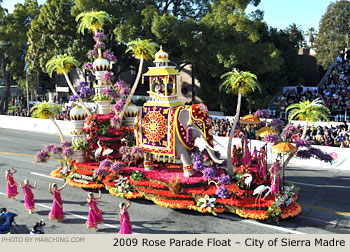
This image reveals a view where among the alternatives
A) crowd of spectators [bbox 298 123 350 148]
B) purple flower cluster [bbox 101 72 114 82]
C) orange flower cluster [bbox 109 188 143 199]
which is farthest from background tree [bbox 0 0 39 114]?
crowd of spectators [bbox 298 123 350 148]

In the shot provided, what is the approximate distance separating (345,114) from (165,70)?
16.0 m

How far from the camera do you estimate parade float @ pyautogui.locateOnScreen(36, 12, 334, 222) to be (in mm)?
13086

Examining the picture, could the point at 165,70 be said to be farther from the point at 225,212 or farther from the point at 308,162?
the point at 308,162

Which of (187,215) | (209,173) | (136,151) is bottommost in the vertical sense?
(187,215)

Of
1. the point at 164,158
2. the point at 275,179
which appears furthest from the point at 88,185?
the point at 275,179

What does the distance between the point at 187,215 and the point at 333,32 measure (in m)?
39.1

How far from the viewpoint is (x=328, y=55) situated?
43.6 meters

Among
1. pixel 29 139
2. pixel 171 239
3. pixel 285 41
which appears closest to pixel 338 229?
pixel 171 239

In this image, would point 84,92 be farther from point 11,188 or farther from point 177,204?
point 177,204

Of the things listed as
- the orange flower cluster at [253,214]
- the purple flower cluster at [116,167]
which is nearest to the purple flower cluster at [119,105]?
the purple flower cluster at [116,167]

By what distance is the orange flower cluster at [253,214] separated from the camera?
1243cm

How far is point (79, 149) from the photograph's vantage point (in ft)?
55.0

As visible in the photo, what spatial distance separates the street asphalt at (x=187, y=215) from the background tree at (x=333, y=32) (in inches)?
1138

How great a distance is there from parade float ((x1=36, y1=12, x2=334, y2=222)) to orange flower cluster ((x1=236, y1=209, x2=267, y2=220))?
0.04 ft
